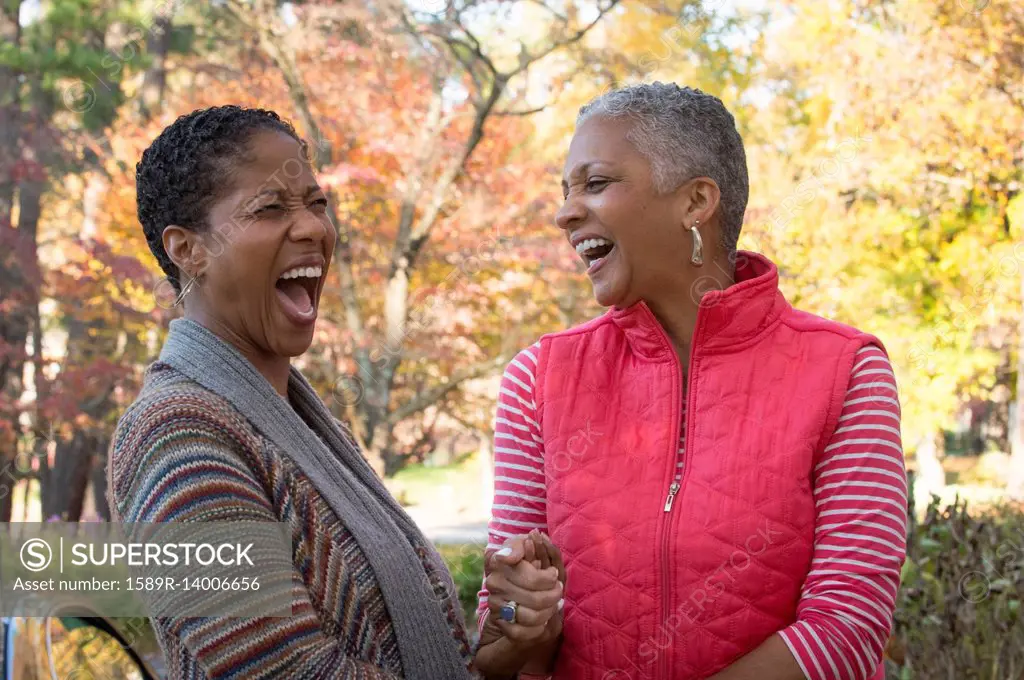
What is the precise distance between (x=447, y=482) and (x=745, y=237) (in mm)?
12399

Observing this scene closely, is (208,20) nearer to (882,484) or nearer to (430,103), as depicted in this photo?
(430,103)

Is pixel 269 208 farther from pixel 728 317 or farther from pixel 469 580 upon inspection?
pixel 469 580

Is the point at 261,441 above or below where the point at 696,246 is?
below

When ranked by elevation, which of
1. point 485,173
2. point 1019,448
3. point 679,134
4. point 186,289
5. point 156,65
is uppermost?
point 156,65

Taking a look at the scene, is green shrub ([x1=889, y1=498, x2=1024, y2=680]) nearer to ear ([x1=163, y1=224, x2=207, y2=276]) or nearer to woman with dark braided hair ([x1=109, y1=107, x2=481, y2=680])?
woman with dark braided hair ([x1=109, y1=107, x2=481, y2=680])

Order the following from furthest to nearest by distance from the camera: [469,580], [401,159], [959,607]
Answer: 1. [401,159]
2. [469,580]
3. [959,607]

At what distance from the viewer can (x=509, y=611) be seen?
1860 millimetres

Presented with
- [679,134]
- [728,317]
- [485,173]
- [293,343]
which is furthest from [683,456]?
[485,173]

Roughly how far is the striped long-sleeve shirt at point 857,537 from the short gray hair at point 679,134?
0.45 meters

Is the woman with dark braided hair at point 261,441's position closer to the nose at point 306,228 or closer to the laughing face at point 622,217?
the nose at point 306,228

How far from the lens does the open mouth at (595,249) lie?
6.70 feet

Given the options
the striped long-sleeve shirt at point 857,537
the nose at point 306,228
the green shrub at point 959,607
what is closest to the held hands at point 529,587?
the striped long-sleeve shirt at point 857,537

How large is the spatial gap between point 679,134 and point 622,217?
0.64 feet

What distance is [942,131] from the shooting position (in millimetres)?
9656
